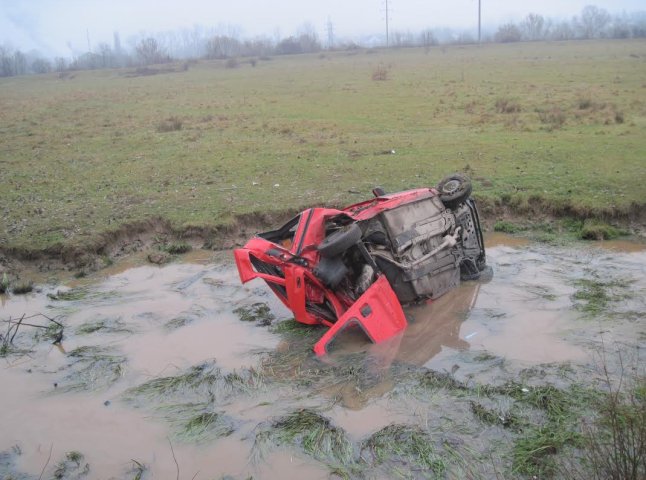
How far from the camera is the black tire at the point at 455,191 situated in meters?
8.45

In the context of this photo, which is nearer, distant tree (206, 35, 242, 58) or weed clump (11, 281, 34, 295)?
weed clump (11, 281, 34, 295)

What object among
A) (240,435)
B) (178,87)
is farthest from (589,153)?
(178,87)

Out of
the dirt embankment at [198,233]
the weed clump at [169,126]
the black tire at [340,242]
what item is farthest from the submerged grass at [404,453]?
the weed clump at [169,126]

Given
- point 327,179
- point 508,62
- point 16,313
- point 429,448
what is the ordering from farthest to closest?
1. point 508,62
2. point 327,179
3. point 16,313
4. point 429,448

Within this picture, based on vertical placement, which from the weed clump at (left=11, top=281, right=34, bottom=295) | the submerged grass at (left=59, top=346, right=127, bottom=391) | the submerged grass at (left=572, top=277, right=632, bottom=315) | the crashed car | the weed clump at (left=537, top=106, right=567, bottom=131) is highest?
the weed clump at (left=537, top=106, right=567, bottom=131)

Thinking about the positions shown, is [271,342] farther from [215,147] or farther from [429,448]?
[215,147]

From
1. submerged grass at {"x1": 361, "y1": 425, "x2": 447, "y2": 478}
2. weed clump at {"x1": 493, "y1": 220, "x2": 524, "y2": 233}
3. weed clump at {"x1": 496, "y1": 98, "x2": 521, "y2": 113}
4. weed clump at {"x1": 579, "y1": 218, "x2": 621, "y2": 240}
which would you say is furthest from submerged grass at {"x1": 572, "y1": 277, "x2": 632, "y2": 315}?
weed clump at {"x1": 496, "y1": 98, "x2": 521, "y2": 113}

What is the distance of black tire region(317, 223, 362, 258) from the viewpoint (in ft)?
22.1

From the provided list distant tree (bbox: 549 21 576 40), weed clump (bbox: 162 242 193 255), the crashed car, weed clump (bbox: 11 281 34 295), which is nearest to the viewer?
the crashed car

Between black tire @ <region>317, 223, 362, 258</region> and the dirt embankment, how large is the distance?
4.05 meters

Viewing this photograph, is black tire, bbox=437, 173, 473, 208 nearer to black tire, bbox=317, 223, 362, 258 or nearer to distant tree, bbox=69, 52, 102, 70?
black tire, bbox=317, 223, 362, 258

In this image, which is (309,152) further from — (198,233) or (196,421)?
(196,421)

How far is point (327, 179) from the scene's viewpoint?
13070mm

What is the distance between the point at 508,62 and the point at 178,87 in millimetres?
22036
